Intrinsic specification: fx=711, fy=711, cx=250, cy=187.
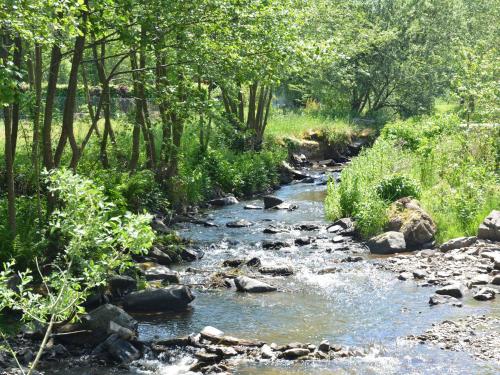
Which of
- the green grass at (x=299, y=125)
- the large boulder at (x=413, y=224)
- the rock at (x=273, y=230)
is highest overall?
the green grass at (x=299, y=125)

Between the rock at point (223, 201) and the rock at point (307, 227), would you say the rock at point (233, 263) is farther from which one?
the rock at point (223, 201)

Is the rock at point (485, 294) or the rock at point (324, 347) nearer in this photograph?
the rock at point (324, 347)

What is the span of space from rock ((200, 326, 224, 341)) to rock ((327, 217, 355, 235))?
8.40m

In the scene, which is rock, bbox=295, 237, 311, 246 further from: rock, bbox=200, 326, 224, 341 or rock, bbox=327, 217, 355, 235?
rock, bbox=200, 326, 224, 341

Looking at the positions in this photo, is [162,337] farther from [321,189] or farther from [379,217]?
[321,189]

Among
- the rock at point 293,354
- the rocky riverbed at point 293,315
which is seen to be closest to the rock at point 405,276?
the rocky riverbed at point 293,315

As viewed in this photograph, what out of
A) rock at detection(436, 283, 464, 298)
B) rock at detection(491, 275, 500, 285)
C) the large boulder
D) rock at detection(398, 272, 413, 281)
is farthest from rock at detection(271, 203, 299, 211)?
rock at detection(436, 283, 464, 298)

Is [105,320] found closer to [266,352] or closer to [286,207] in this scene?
[266,352]

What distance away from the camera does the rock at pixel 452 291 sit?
1316 cm

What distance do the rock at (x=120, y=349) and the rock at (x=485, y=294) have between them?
6.24 metres

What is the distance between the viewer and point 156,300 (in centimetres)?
1284

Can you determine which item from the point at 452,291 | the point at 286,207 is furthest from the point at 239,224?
the point at 452,291

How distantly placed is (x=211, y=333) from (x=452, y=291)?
4.81 meters

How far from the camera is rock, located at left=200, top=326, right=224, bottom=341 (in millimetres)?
11117
